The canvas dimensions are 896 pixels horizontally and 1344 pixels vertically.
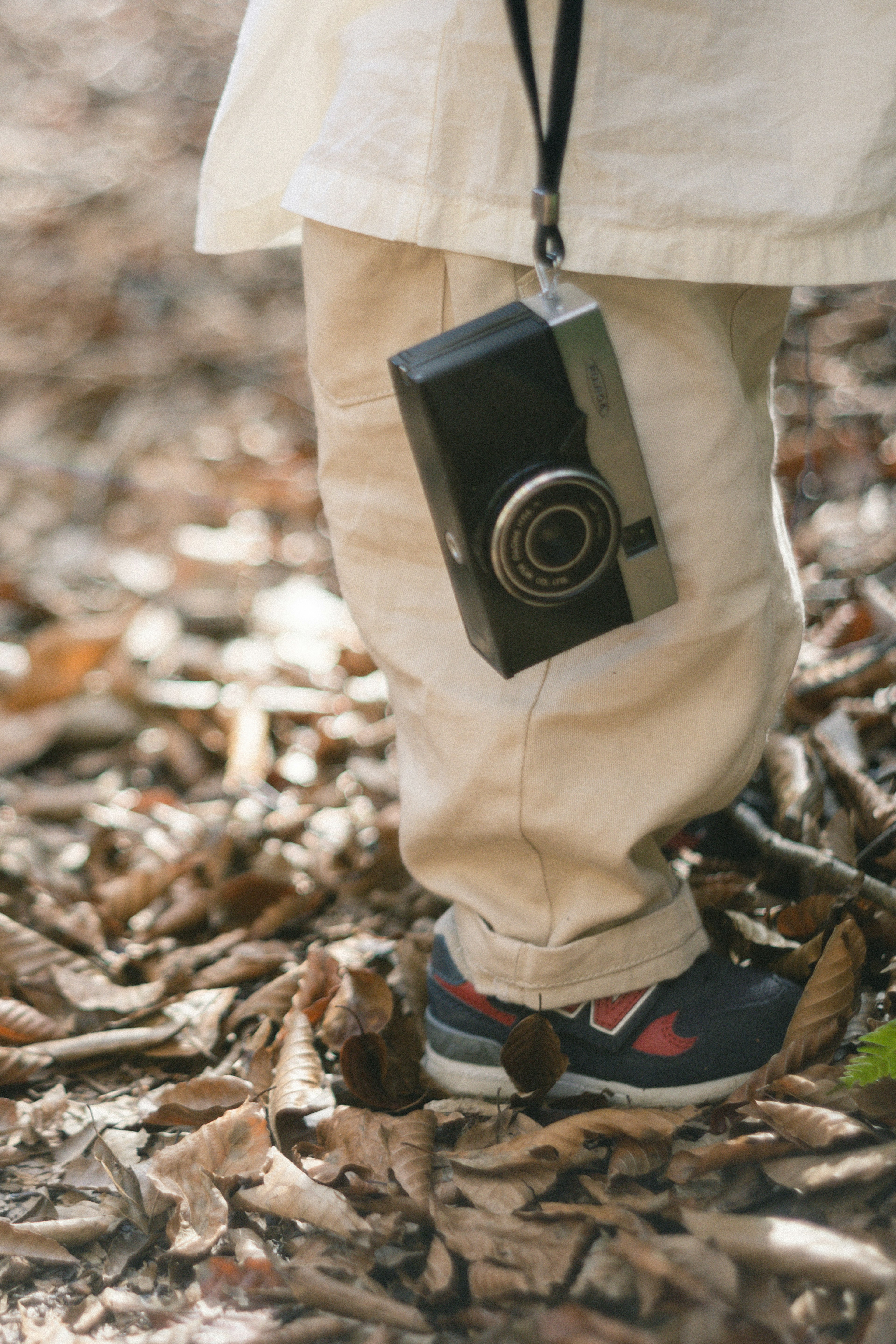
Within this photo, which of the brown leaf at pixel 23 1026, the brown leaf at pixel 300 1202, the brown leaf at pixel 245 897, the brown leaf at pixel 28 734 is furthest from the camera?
the brown leaf at pixel 28 734

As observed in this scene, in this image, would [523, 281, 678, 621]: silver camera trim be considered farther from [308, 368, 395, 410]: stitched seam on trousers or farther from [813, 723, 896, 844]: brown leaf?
[813, 723, 896, 844]: brown leaf

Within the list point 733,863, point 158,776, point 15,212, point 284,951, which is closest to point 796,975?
point 733,863

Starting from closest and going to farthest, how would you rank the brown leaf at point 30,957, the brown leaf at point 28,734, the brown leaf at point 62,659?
the brown leaf at point 30,957, the brown leaf at point 28,734, the brown leaf at point 62,659

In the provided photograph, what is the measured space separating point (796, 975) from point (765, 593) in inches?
16.6

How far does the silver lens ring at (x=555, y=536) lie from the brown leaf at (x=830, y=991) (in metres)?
0.46

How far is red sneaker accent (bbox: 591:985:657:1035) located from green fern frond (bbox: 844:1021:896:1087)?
23 centimetres

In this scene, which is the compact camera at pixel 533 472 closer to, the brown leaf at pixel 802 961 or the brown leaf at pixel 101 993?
the brown leaf at pixel 802 961

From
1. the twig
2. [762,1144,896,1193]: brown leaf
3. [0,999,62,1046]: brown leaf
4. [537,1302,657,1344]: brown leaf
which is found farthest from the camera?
[0,999,62,1046]: brown leaf

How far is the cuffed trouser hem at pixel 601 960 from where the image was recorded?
1.07m

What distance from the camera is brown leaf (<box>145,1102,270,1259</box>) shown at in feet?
3.14

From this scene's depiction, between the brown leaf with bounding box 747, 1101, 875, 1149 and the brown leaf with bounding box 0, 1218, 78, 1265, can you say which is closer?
the brown leaf with bounding box 747, 1101, 875, 1149

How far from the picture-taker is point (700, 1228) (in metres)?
0.80

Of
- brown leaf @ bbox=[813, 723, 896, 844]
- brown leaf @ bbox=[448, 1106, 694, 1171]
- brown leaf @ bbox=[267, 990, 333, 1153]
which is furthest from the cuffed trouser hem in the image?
brown leaf @ bbox=[813, 723, 896, 844]

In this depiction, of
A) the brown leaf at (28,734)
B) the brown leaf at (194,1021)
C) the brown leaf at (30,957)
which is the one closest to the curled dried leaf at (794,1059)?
the brown leaf at (194,1021)
